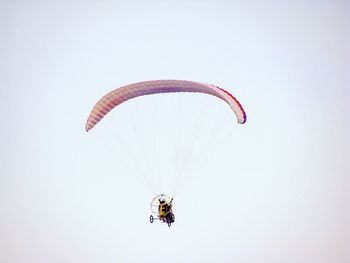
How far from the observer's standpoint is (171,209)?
1406cm

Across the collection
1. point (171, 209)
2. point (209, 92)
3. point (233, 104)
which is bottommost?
point (171, 209)

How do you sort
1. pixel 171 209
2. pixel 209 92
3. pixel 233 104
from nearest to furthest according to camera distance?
pixel 233 104 < pixel 209 92 < pixel 171 209

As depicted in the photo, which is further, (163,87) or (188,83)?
(163,87)

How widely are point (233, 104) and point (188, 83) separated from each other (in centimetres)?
169

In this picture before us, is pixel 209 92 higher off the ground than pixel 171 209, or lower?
higher

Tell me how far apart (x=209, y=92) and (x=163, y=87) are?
1685mm

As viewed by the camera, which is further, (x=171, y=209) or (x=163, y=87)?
(x=171, y=209)

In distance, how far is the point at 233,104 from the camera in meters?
11.8

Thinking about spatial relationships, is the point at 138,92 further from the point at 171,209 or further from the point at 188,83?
the point at 171,209

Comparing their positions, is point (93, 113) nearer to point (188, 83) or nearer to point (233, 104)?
point (188, 83)
